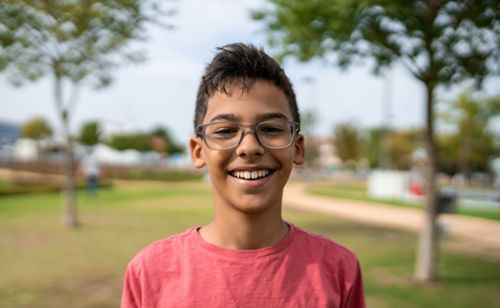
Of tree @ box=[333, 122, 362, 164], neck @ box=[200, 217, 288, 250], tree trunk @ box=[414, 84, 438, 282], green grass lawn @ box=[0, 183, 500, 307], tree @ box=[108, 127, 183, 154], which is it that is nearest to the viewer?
neck @ box=[200, 217, 288, 250]

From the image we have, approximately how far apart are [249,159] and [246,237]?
303mm

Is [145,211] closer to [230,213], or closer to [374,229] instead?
[374,229]

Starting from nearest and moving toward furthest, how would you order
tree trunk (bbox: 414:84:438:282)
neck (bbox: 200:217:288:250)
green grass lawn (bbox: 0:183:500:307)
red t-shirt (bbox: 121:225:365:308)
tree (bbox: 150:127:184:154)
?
red t-shirt (bbox: 121:225:365:308), neck (bbox: 200:217:288:250), green grass lawn (bbox: 0:183:500:307), tree trunk (bbox: 414:84:438:282), tree (bbox: 150:127:184:154)

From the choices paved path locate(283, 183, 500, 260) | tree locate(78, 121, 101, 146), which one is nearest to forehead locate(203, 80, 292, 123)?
paved path locate(283, 183, 500, 260)

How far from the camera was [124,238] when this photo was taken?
9008 millimetres

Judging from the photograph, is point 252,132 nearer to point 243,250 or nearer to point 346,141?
point 243,250

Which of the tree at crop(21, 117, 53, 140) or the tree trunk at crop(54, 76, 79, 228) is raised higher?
the tree at crop(21, 117, 53, 140)

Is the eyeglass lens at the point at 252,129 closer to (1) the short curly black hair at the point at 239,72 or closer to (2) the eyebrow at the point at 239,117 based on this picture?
(2) the eyebrow at the point at 239,117

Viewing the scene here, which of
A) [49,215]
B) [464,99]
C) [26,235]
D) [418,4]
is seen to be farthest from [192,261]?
[464,99]

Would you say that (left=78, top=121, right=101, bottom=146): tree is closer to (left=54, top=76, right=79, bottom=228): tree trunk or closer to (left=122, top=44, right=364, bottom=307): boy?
(left=54, top=76, right=79, bottom=228): tree trunk

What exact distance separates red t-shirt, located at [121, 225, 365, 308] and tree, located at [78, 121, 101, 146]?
6276 centimetres

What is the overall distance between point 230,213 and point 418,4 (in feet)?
17.8

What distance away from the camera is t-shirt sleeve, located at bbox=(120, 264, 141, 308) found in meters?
1.56

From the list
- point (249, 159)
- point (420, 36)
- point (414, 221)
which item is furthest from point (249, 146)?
point (414, 221)
